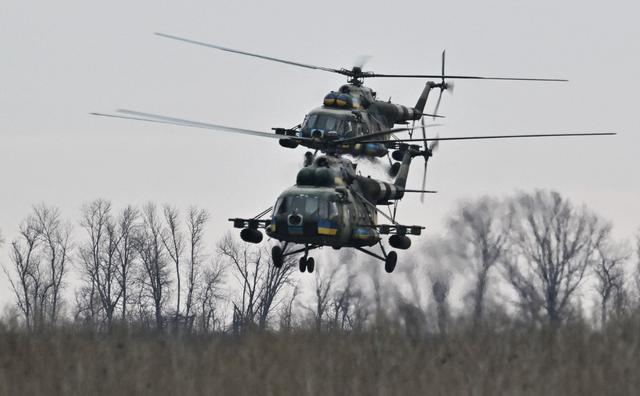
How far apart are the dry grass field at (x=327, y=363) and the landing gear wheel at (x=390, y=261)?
17.9m

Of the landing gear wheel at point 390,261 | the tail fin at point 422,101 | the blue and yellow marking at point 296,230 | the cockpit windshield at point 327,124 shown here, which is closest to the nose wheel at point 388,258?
the landing gear wheel at point 390,261

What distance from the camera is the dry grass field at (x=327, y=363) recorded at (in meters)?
27.6

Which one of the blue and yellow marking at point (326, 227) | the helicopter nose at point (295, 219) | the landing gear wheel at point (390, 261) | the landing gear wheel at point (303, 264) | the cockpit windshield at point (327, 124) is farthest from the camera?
the cockpit windshield at point (327, 124)

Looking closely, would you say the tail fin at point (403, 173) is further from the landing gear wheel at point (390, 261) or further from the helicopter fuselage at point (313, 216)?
the helicopter fuselage at point (313, 216)

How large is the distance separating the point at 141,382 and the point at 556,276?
12.6 meters

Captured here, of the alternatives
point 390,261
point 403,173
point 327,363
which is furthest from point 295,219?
point 327,363

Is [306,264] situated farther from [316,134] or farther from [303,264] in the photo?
[316,134]

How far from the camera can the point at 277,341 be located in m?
30.6

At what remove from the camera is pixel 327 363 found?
29.2 metres

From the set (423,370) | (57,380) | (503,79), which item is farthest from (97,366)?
(503,79)

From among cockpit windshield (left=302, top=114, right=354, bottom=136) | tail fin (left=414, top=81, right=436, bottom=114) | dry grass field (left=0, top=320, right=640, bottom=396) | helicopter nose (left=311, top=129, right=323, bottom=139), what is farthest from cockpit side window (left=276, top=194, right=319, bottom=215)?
tail fin (left=414, top=81, right=436, bottom=114)

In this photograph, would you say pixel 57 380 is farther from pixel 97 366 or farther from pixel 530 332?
pixel 530 332

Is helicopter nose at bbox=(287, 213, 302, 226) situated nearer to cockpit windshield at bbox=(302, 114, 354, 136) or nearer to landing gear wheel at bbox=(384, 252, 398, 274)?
landing gear wheel at bbox=(384, 252, 398, 274)

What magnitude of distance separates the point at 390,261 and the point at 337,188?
4.11 metres
